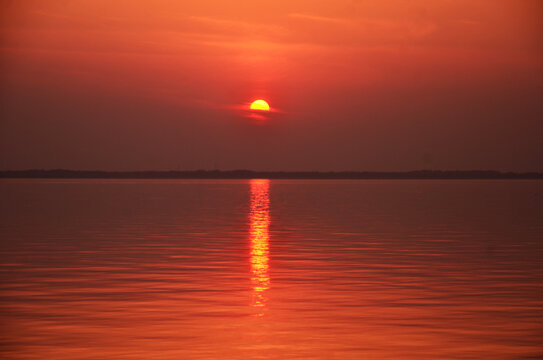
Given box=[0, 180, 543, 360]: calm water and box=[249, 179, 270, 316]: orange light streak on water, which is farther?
box=[249, 179, 270, 316]: orange light streak on water

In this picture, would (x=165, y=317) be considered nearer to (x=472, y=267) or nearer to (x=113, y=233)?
(x=472, y=267)

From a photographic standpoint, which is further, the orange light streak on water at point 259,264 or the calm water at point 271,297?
the orange light streak on water at point 259,264

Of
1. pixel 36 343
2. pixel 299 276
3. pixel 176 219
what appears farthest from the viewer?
pixel 176 219

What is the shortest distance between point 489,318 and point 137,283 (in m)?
11.6

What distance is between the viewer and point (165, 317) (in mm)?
21156

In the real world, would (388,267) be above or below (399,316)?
above

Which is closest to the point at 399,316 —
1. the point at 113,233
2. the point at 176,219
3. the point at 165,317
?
the point at 165,317

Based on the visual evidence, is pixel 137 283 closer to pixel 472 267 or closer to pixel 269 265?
pixel 269 265

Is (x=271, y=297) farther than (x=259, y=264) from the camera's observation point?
No

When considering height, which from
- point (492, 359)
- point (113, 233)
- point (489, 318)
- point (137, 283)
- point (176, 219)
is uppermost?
point (176, 219)

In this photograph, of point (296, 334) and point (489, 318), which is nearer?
point (296, 334)

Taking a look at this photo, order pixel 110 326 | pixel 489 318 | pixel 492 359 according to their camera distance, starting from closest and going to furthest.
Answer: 1. pixel 492 359
2. pixel 110 326
3. pixel 489 318

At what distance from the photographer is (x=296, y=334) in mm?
19078

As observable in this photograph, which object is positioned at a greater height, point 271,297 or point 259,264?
point 259,264
